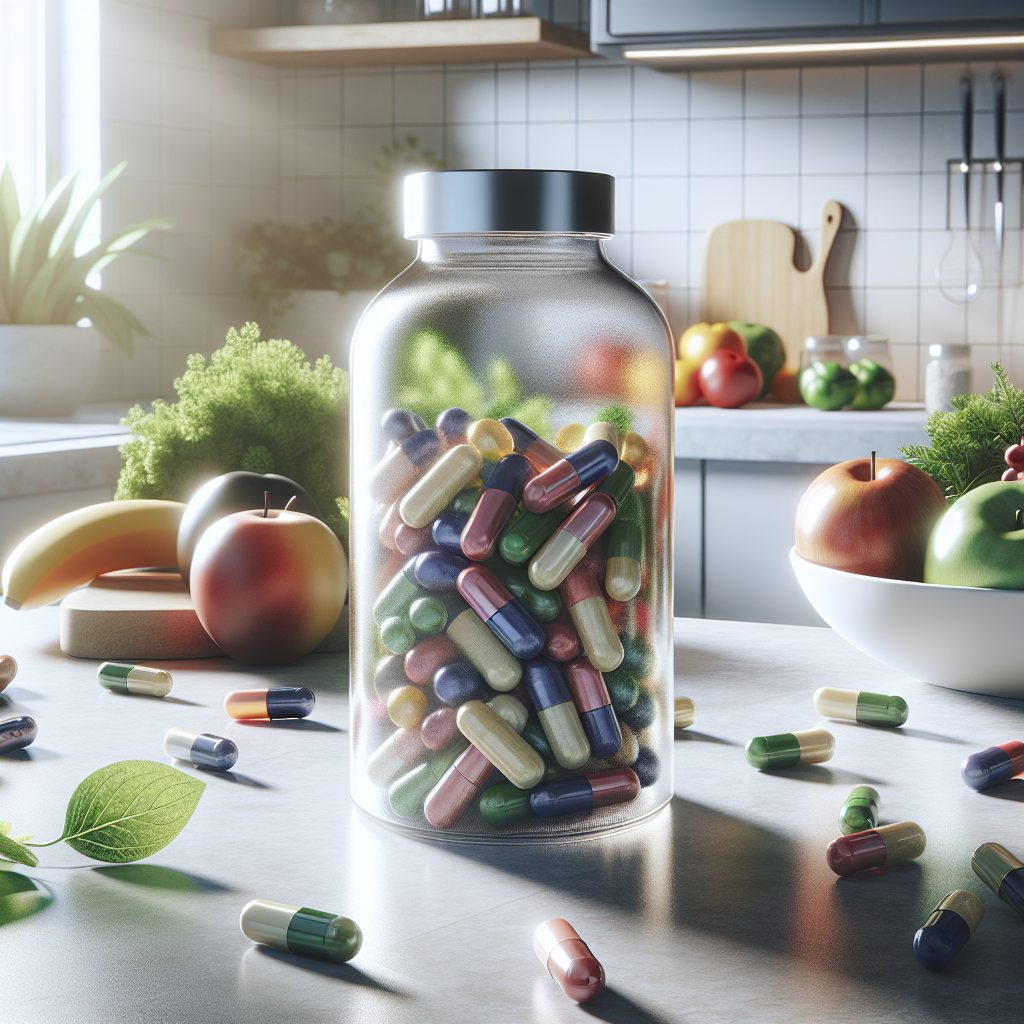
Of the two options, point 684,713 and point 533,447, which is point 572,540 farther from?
point 684,713

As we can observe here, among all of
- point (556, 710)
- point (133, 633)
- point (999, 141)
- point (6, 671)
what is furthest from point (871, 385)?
point (556, 710)

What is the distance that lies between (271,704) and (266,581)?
0.12 meters

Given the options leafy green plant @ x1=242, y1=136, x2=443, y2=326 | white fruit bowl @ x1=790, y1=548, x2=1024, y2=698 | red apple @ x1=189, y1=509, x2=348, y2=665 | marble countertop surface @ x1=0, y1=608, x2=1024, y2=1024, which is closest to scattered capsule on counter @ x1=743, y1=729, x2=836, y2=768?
marble countertop surface @ x1=0, y1=608, x2=1024, y2=1024

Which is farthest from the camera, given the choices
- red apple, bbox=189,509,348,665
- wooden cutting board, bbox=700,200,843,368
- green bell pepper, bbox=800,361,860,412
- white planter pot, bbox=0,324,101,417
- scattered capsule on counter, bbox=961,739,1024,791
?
wooden cutting board, bbox=700,200,843,368

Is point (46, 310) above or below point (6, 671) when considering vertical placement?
above

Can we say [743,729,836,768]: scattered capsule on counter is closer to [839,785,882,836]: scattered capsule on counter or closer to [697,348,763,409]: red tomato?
[839,785,882,836]: scattered capsule on counter

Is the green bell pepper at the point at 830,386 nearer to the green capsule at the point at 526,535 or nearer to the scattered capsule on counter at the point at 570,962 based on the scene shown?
the green capsule at the point at 526,535

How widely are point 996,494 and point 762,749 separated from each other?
233mm

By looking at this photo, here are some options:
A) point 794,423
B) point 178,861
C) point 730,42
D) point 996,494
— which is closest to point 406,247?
point 730,42

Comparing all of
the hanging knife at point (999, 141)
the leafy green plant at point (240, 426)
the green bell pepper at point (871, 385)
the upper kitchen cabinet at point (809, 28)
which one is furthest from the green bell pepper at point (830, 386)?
the leafy green plant at point (240, 426)

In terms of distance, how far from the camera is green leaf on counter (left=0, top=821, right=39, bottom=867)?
53 cm

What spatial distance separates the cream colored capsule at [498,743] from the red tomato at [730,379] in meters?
2.27

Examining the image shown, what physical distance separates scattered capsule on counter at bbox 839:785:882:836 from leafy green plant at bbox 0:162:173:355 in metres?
2.18

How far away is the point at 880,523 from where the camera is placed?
862mm
